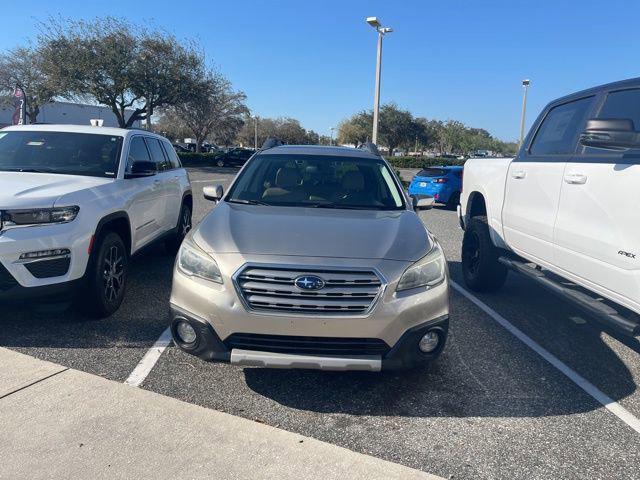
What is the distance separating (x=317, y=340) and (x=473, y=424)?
1.11 m

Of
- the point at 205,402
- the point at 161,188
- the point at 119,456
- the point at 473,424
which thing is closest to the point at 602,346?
the point at 473,424

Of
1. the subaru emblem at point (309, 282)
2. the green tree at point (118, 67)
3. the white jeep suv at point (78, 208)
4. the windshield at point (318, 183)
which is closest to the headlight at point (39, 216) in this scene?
the white jeep suv at point (78, 208)

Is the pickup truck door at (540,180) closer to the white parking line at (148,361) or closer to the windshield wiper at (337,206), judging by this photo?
the windshield wiper at (337,206)

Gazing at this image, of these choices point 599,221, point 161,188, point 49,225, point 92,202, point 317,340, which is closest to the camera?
point 317,340

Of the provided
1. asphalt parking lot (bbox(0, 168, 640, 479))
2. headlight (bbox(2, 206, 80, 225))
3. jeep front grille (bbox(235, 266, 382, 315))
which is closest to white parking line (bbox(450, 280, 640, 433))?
asphalt parking lot (bbox(0, 168, 640, 479))

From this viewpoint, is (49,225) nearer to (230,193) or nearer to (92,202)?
(92,202)

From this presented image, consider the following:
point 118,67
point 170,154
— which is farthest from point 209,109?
point 170,154

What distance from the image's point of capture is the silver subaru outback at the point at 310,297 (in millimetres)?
2930

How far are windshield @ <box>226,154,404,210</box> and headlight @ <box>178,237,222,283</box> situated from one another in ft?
3.30

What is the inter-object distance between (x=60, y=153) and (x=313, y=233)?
3440 millimetres

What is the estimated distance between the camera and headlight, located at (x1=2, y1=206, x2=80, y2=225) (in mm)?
3730

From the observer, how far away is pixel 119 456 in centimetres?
265

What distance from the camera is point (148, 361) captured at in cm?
374

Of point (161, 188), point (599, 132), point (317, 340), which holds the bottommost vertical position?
point (317, 340)
